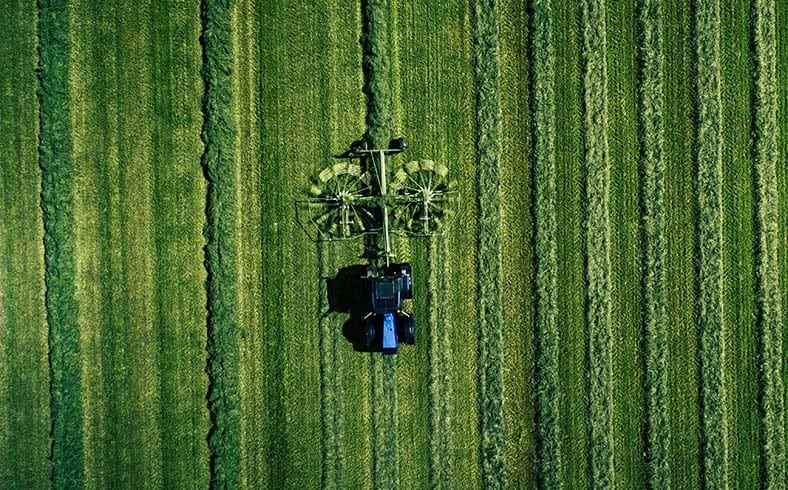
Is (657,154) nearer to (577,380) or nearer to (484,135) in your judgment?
(484,135)

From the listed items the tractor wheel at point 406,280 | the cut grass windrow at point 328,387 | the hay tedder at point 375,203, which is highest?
the hay tedder at point 375,203

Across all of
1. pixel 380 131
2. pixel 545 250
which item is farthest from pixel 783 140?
pixel 380 131

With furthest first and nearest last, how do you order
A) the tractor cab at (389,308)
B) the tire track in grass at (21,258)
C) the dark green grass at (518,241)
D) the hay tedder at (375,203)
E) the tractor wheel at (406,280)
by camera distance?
the dark green grass at (518,241), the hay tedder at (375,203), the tire track in grass at (21,258), the tractor wheel at (406,280), the tractor cab at (389,308)

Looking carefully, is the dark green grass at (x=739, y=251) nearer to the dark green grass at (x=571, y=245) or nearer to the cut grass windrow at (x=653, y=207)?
the cut grass windrow at (x=653, y=207)

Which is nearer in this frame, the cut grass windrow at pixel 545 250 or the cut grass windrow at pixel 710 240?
the cut grass windrow at pixel 545 250

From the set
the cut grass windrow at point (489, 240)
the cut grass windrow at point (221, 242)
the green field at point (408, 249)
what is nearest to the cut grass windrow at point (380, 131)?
the green field at point (408, 249)

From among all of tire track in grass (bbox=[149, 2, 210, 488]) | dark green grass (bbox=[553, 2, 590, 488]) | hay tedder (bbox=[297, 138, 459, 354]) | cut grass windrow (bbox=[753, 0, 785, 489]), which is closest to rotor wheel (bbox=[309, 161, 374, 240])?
hay tedder (bbox=[297, 138, 459, 354])

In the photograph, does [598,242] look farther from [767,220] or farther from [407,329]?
[407,329]

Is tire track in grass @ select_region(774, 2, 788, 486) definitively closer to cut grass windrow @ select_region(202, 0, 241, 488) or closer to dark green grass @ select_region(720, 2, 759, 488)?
dark green grass @ select_region(720, 2, 759, 488)
